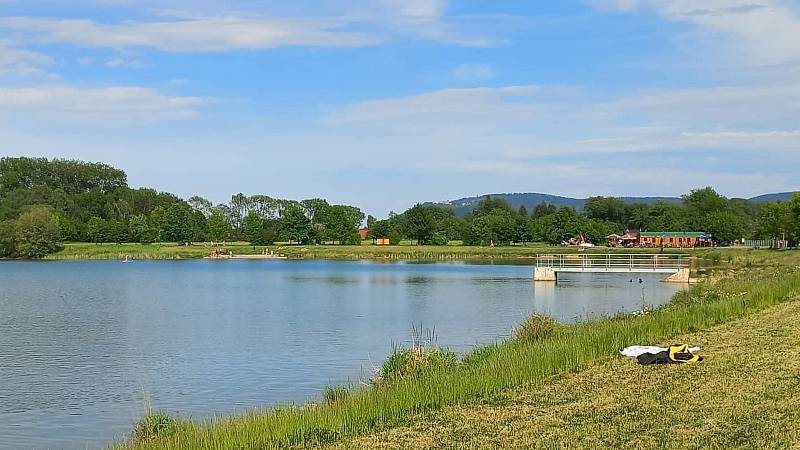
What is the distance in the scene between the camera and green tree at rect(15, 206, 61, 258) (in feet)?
361

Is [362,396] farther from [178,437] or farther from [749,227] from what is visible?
[749,227]

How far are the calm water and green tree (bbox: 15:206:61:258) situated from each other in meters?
50.3

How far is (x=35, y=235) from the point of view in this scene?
4365 inches

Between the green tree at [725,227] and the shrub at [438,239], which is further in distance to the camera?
the shrub at [438,239]

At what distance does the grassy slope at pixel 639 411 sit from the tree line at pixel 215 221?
8282 cm

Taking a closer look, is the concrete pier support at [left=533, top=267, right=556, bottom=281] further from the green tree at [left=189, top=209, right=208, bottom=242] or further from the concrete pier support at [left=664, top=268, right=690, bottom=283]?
the green tree at [left=189, top=209, right=208, bottom=242]

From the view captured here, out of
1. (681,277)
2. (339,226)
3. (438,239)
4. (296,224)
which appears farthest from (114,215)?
(681,277)

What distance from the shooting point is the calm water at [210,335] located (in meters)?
18.9

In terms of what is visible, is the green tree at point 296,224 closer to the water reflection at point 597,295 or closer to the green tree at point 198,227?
the green tree at point 198,227

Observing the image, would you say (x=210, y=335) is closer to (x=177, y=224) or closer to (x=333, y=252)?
(x=333, y=252)

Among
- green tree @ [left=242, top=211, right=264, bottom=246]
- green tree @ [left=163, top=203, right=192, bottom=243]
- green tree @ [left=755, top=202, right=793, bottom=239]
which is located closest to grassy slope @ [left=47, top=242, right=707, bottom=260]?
green tree @ [left=163, top=203, right=192, bottom=243]

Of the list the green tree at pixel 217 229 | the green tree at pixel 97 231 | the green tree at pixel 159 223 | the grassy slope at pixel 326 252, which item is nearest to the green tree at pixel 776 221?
the grassy slope at pixel 326 252

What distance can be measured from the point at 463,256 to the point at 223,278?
45.9 m

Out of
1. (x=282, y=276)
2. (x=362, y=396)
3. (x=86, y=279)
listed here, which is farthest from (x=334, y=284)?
(x=362, y=396)
